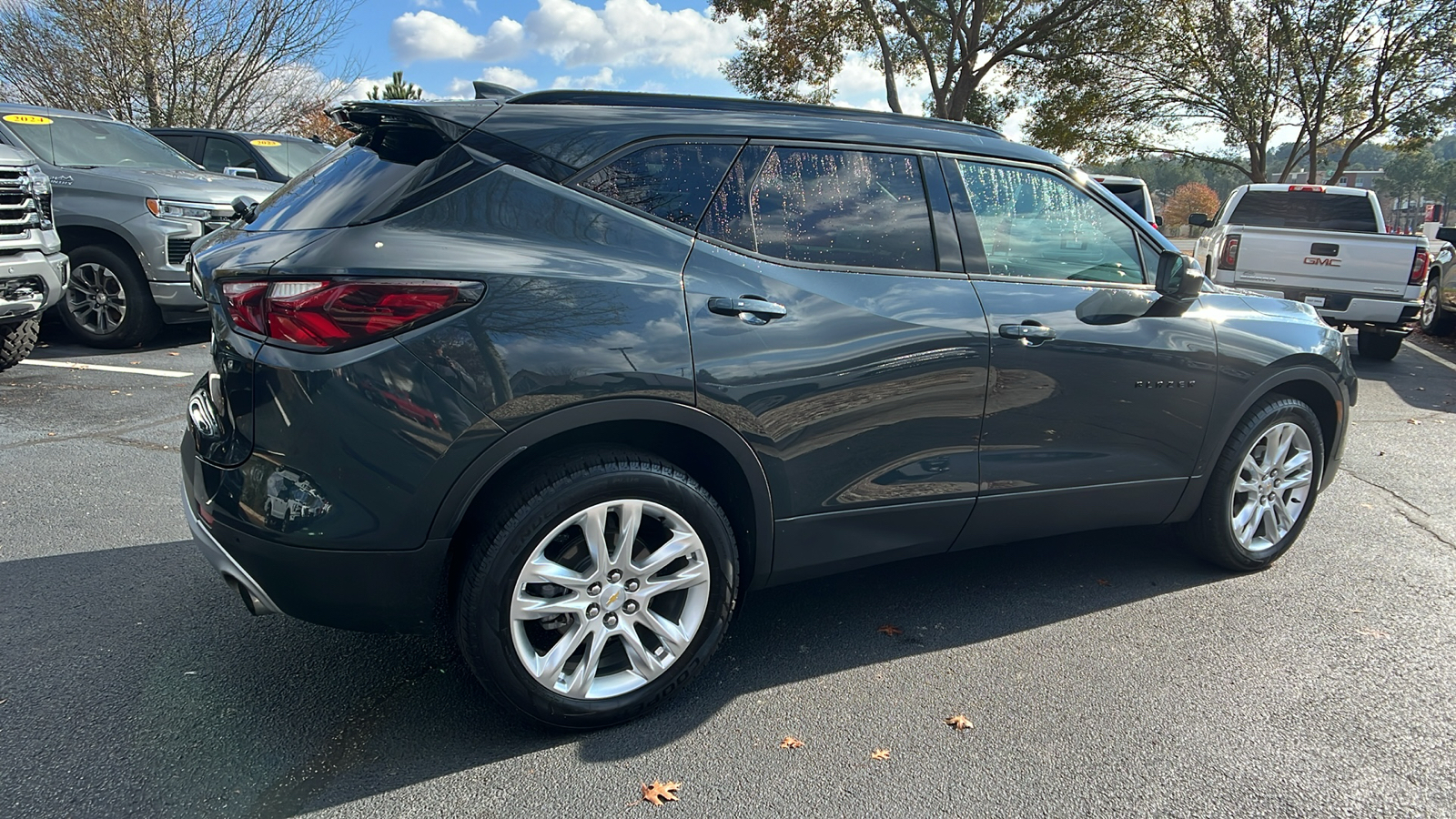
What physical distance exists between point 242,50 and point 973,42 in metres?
16.8

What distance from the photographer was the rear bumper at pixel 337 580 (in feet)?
7.81

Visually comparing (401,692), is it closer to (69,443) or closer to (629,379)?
(629,379)

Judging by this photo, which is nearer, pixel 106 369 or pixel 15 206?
pixel 15 206

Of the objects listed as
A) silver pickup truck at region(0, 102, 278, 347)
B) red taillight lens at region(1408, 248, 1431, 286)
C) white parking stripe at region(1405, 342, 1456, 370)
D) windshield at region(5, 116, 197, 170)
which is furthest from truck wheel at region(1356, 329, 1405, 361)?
windshield at region(5, 116, 197, 170)

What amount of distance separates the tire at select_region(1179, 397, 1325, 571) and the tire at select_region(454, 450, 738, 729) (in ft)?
7.41

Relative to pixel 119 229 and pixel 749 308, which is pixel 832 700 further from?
pixel 119 229

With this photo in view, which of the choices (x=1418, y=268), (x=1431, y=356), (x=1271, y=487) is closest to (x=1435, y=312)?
(x=1431, y=356)

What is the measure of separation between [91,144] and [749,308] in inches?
337

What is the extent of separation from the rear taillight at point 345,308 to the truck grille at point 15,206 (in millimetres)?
5441

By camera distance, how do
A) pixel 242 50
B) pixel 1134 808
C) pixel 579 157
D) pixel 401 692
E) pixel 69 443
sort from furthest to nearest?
pixel 242 50 < pixel 69 443 < pixel 401 692 < pixel 579 157 < pixel 1134 808

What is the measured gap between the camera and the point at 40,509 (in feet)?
14.1

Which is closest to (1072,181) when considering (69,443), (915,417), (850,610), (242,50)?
(915,417)

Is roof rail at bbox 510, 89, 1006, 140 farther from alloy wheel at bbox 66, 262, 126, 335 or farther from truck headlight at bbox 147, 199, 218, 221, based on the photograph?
alloy wheel at bbox 66, 262, 126, 335

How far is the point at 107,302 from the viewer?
8078 millimetres
